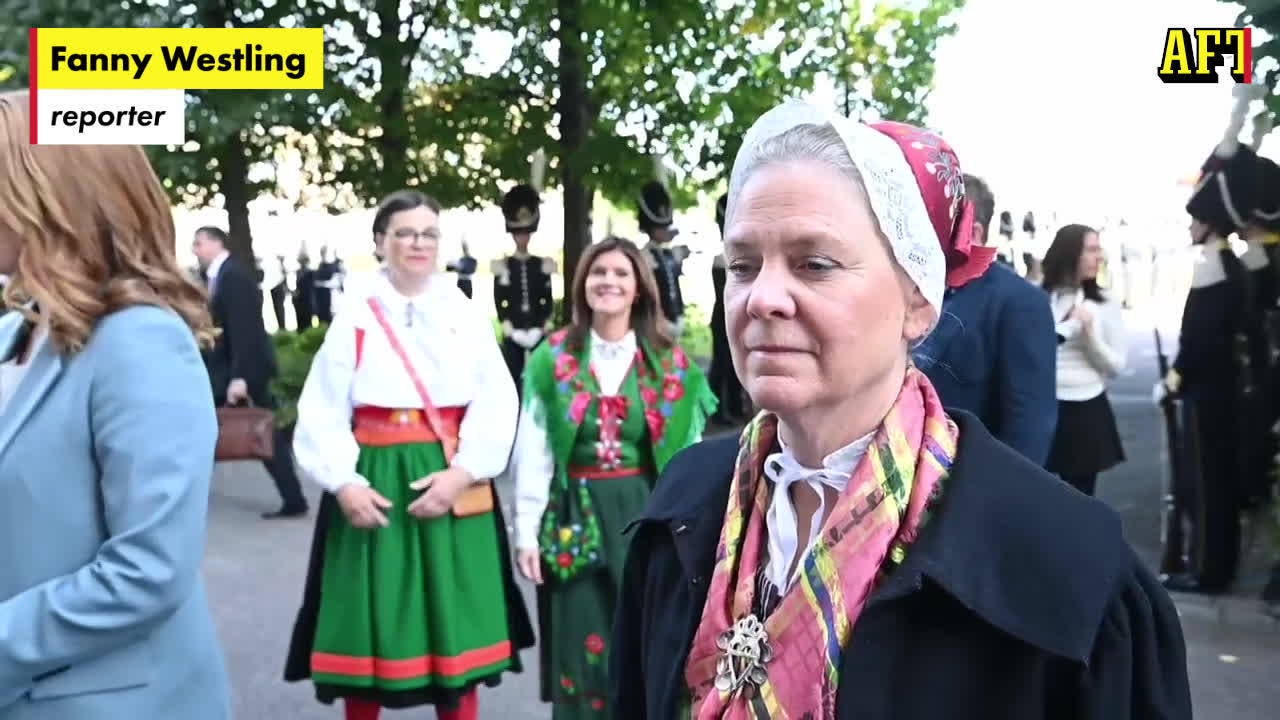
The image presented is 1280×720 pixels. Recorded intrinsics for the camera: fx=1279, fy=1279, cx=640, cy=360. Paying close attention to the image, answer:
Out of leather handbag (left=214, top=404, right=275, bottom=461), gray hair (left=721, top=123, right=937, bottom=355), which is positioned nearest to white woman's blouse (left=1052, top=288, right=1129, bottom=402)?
leather handbag (left=214, top=404, right=275, bottom=461)

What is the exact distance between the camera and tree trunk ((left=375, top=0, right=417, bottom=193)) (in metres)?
12.7

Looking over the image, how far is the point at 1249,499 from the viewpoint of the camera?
707cm

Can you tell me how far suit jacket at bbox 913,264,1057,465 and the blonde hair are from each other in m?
2.56

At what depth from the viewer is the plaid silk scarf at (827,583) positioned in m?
1.55

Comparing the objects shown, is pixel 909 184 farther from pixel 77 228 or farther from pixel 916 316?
pixel 77 228

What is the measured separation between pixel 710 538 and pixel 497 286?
11.6 metres

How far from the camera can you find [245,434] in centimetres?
757

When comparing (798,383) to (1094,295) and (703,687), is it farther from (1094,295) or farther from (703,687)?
(1094,295)

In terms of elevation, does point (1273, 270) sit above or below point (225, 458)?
above

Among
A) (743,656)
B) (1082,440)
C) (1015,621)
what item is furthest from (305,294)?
(1015,621)

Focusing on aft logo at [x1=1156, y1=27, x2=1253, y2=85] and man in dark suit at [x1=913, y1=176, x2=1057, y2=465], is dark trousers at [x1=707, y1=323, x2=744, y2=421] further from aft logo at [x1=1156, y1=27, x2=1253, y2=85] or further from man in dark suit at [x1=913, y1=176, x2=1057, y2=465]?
man in dark suit at [x1=913, y1=176, x2=1057, y2=465]

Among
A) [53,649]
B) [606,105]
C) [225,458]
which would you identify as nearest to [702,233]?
[606,105]

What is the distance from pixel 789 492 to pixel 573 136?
39.6 ft

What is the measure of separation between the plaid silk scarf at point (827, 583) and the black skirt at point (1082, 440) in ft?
16.8
